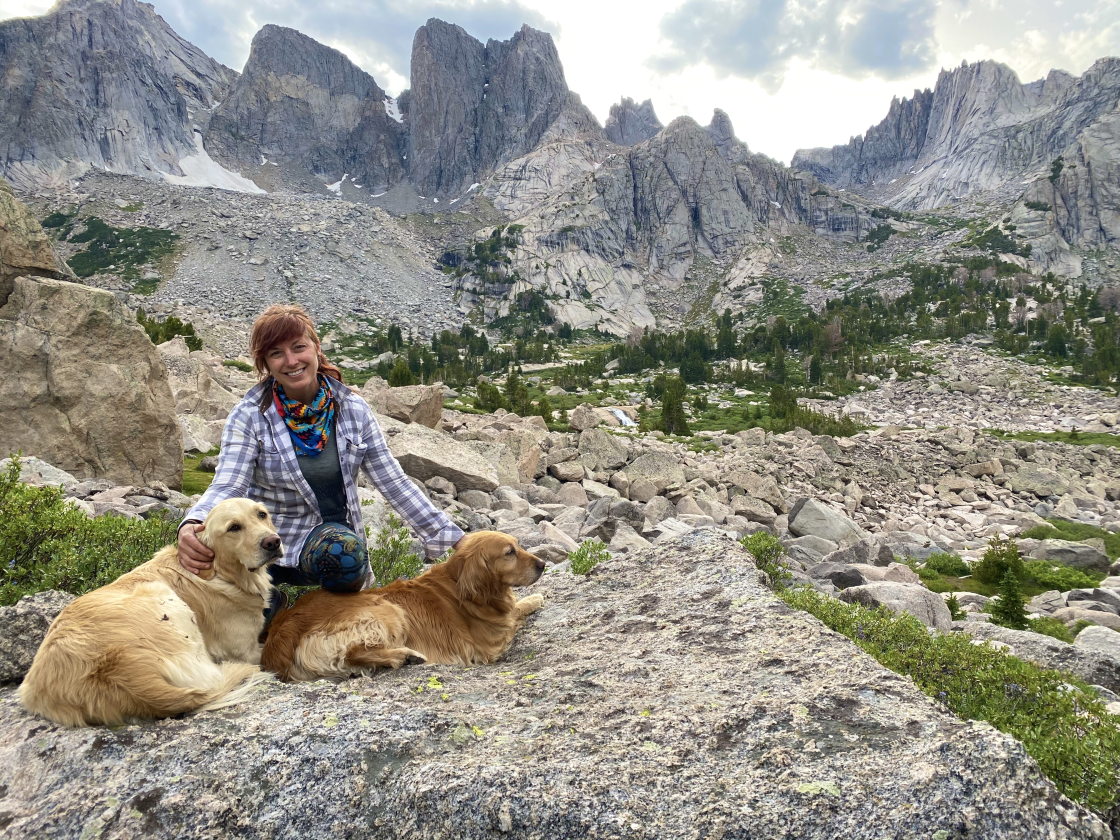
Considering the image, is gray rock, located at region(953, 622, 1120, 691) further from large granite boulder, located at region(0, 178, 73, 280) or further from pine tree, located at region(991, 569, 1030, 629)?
large granite boulder, located at region(0, 178, 73, 280)

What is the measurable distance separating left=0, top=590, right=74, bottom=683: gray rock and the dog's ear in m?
2.67

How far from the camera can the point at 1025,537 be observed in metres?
22.7

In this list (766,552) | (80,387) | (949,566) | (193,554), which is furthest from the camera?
(949,566)

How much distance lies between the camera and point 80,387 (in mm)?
12656

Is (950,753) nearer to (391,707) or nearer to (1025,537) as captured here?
(391,707)

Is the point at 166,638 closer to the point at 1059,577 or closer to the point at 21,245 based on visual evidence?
the point at 21,245

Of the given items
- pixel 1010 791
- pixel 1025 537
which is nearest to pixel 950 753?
pixel 1010 791

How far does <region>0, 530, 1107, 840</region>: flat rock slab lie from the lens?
2.21 m

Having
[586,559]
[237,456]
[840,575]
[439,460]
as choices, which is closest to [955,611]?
[840,575]

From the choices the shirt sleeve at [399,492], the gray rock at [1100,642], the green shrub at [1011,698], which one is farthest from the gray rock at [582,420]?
the shirt sleeve at [399,492]

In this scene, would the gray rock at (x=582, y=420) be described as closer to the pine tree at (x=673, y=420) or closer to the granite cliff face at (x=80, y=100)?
the pine tree at (x=673, y=420)

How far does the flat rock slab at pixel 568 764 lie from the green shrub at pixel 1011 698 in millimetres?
1094

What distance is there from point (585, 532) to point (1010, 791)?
11332 mm

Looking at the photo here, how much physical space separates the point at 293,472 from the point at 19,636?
1.92 metres
